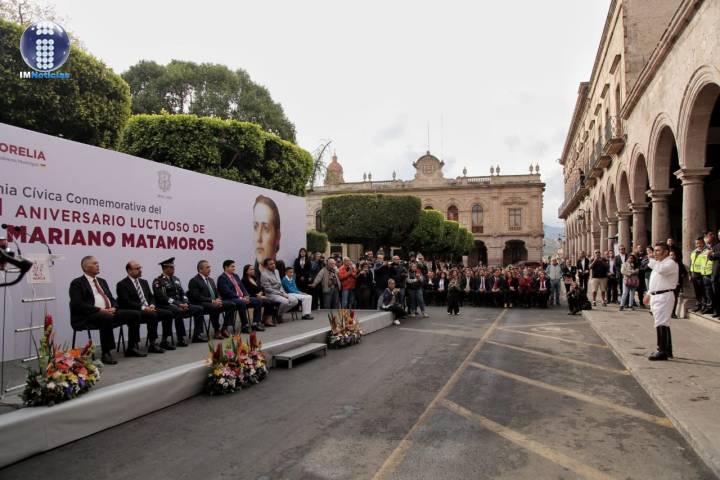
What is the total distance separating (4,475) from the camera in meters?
3.67

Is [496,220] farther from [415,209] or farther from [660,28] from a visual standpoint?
[660,28]

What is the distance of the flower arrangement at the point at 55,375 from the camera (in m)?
4.28

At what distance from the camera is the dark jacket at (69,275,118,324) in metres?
6.07

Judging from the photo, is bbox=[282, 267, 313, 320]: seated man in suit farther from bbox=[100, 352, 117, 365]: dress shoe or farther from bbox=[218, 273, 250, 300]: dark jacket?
bbox=[100, 352, 117, 365]: dress shoe

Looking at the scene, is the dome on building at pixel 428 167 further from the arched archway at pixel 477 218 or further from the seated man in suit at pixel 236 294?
the seated man in suit at pixel 236 294

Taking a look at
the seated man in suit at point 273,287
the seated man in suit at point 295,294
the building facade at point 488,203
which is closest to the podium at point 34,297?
the seated man in suit at point 273,287

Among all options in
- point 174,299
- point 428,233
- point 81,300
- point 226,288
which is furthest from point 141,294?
point 428,233

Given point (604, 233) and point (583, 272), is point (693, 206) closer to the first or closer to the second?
point (583, 272)

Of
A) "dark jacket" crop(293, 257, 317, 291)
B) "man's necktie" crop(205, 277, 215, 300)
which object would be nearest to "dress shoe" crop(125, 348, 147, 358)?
"man's necktie" crop(205, 277, 215, 300)

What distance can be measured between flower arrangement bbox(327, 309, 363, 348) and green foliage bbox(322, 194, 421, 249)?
18.5m

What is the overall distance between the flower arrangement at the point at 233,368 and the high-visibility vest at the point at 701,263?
8.79 m

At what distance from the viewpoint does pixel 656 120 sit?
41.5 feet

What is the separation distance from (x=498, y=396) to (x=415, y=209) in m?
23.8

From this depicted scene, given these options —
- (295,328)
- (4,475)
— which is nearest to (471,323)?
(295,328)
